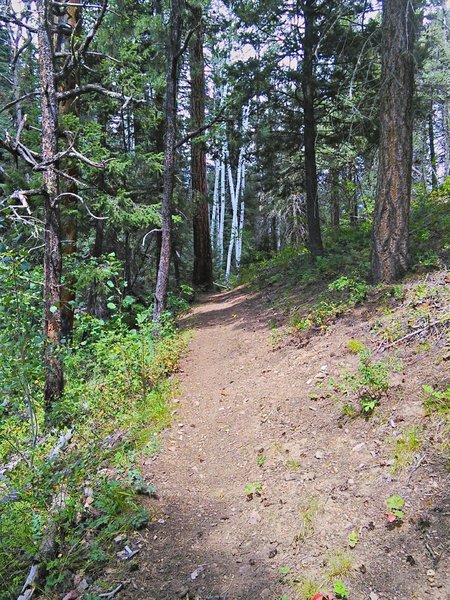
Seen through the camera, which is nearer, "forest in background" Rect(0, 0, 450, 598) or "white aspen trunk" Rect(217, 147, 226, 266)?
"forest in background" Rect(0, 0, 450, 598)

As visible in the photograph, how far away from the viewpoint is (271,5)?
27.1 feet

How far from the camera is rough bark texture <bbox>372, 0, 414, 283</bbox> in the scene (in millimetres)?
5410

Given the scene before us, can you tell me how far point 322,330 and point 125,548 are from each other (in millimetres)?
3752

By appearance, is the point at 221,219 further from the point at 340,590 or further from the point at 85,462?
the point at 340,590

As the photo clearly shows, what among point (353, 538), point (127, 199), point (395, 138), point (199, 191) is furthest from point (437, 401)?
point (199, 191)

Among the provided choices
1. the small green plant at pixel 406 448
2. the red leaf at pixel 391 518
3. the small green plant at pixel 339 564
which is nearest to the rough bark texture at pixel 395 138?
the small green plant at pixel 406 448

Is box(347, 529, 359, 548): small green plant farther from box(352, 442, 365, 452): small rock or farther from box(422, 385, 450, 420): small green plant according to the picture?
box(422, 385, 450, 420): small green plant

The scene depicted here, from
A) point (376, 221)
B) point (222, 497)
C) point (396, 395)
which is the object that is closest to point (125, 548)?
point (222, 497)

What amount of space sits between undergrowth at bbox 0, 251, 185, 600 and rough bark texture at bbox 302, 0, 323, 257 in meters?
5.33

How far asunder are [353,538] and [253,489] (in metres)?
1.06

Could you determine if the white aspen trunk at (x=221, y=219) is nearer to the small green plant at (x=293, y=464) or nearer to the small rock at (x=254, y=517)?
the small green plant at (x=293, y=464)

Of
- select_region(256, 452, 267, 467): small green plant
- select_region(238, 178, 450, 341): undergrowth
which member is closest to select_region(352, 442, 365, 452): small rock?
select_region(256, 452, 267, 467): small green plant

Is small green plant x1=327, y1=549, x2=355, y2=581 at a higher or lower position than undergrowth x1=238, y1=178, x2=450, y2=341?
lower

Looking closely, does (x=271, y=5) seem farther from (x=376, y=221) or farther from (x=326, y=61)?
(x=376, y=221)
